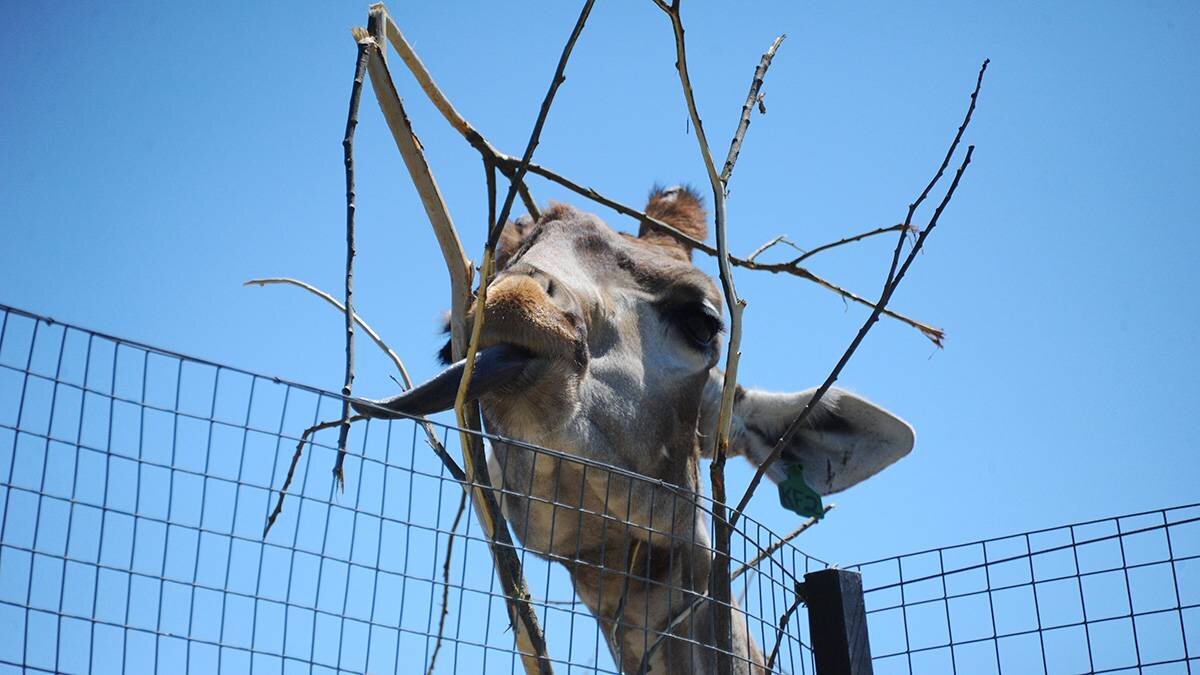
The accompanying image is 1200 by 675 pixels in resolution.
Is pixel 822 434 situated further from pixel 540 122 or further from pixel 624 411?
pixel 540 122

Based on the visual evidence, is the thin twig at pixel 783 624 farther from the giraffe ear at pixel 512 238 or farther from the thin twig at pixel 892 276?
the giraffe ear at pixel 512 238

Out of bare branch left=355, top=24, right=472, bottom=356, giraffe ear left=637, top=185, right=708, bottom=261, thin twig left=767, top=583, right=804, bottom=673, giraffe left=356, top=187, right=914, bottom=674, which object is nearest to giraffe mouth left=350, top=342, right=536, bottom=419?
giraffe left=356, top=187, right=914, bottom=674

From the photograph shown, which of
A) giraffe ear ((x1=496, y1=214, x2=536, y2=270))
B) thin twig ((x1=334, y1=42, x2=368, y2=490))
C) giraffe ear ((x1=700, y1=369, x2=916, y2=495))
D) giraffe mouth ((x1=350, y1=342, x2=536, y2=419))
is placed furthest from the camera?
giraffe ear ((x1=496, y1=214, x2=536, y2=270))

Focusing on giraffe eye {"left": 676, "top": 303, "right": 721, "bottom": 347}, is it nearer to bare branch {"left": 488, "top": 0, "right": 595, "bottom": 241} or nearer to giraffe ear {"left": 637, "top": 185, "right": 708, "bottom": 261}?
giraffe ear {"left": 637, "top": 185, "right": 708, "bottom": 261}

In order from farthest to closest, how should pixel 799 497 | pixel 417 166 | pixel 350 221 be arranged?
pixel 799 497, pixel 417 166, pixel 350 221

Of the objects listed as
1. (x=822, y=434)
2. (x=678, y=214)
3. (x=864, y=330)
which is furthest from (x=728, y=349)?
(x=678, y=214)

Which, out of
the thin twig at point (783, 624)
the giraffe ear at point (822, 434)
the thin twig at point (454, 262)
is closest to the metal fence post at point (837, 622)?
the thin twig at point (783, 624)

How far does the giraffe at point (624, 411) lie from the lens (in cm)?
393

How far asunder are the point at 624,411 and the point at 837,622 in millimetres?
1266

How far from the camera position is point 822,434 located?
532cm

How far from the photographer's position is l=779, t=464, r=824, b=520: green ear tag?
4.87m

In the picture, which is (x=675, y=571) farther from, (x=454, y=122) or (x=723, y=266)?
(x=454, y=122)

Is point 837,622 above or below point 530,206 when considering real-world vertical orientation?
below

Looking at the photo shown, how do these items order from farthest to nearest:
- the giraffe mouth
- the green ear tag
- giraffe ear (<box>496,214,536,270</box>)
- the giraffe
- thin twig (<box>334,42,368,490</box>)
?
giraffe ear (<box>496,214,536,270</box>), the green ear tag, the giraffe, the giraffe mouth, thin twig (<box>334,42,368,490</box>)
